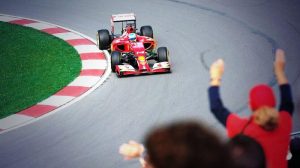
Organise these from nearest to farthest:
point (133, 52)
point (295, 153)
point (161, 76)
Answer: point (295, 153)
point (161, 76)
point (133, 52)

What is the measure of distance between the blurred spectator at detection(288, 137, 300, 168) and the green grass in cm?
463

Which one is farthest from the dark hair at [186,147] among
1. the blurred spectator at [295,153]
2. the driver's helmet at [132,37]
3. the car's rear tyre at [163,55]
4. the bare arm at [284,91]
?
the driver's helmet at [132,37]

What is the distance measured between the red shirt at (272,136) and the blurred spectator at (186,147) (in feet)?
4.02

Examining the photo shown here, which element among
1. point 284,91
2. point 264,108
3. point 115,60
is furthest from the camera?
point 115,60

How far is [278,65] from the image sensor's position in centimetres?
309

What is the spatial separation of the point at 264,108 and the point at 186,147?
1.30 metres

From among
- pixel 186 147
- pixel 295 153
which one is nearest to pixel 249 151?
pixel 186 147

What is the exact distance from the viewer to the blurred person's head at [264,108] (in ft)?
9.00

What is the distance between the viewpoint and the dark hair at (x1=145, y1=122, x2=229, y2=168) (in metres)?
1.56

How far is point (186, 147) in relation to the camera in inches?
62.1

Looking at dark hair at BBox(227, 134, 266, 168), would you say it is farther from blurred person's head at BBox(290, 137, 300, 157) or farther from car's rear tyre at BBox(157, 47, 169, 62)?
car's rear tyre at BBox(157, 47, 169, 62)

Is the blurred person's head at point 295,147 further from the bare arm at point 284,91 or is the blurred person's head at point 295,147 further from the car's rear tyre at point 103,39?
the car's rear tyre at point 103,39

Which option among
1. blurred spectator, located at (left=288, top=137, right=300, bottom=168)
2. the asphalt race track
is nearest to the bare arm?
blurred spectator, located at (left=288, top=137, right=300, bottom=168)

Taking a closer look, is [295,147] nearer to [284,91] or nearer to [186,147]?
[284,91]
